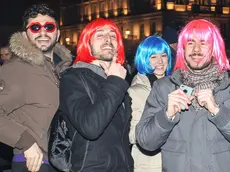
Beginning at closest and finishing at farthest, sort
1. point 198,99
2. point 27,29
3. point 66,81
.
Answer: point 198,99
point 66,81
point 27,29

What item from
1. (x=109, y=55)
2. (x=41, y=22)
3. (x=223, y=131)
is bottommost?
(x=223, y=131)

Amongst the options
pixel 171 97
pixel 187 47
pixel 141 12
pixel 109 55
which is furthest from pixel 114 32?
pixel 141 12

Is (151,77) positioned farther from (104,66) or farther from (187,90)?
(187,90)

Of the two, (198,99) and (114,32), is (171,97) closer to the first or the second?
(198,99)

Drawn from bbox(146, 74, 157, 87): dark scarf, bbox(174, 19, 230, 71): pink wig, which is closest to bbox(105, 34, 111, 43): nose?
bbox(174, 19, 230, 71): pink wig

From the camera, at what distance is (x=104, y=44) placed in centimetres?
388

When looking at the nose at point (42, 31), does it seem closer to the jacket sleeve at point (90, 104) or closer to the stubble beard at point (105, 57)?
the stubble beard at point (105, 57)

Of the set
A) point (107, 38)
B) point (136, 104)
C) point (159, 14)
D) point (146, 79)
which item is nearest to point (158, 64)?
point (146, 79)

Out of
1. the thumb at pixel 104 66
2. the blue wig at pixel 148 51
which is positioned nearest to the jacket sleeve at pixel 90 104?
the thumb at pixel 104 66

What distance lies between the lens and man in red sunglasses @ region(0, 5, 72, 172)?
12.0ft

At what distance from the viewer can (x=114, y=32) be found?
158 inches

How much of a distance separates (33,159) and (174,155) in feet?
3.73

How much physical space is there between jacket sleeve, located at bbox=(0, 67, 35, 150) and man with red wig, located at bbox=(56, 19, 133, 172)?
39cm

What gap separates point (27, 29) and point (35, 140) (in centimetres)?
111
